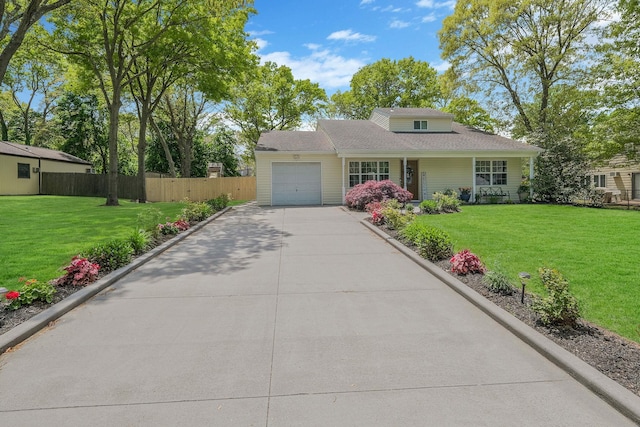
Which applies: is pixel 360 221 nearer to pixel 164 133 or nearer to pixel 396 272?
pixel 396 272

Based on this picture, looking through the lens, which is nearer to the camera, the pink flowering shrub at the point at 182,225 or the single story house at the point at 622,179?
the pink flowering shrub at the point at 182,225

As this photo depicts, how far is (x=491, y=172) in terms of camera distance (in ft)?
A: 66.3

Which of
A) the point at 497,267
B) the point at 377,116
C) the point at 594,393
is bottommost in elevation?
the point at 594,393

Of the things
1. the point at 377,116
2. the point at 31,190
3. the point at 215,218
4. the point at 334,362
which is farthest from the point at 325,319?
the point at 31,190

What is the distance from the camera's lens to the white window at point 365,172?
1956cm

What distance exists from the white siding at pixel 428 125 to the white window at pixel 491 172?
12.0 ft

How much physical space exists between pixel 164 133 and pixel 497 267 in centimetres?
3417

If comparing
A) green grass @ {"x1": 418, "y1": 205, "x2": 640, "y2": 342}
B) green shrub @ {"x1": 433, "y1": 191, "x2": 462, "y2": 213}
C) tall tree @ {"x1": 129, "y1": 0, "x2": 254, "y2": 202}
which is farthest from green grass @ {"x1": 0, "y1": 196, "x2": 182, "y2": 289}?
green shrub @ {"x1": 433, "y1": 191, "x2": 462, "y2": 213}

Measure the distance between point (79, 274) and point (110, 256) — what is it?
1.02 metres

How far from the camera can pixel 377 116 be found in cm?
2456

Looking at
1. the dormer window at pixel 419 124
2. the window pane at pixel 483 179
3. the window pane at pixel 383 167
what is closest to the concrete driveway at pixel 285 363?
the window pane at pixel 383 167

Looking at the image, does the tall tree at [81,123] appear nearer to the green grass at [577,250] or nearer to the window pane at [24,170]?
the window pane at [24,170]

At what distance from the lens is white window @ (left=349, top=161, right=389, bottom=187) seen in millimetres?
19562

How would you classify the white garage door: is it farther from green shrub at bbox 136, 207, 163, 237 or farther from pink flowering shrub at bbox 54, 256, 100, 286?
pink flowering shrub at bbox 54, 256, 100, 286
